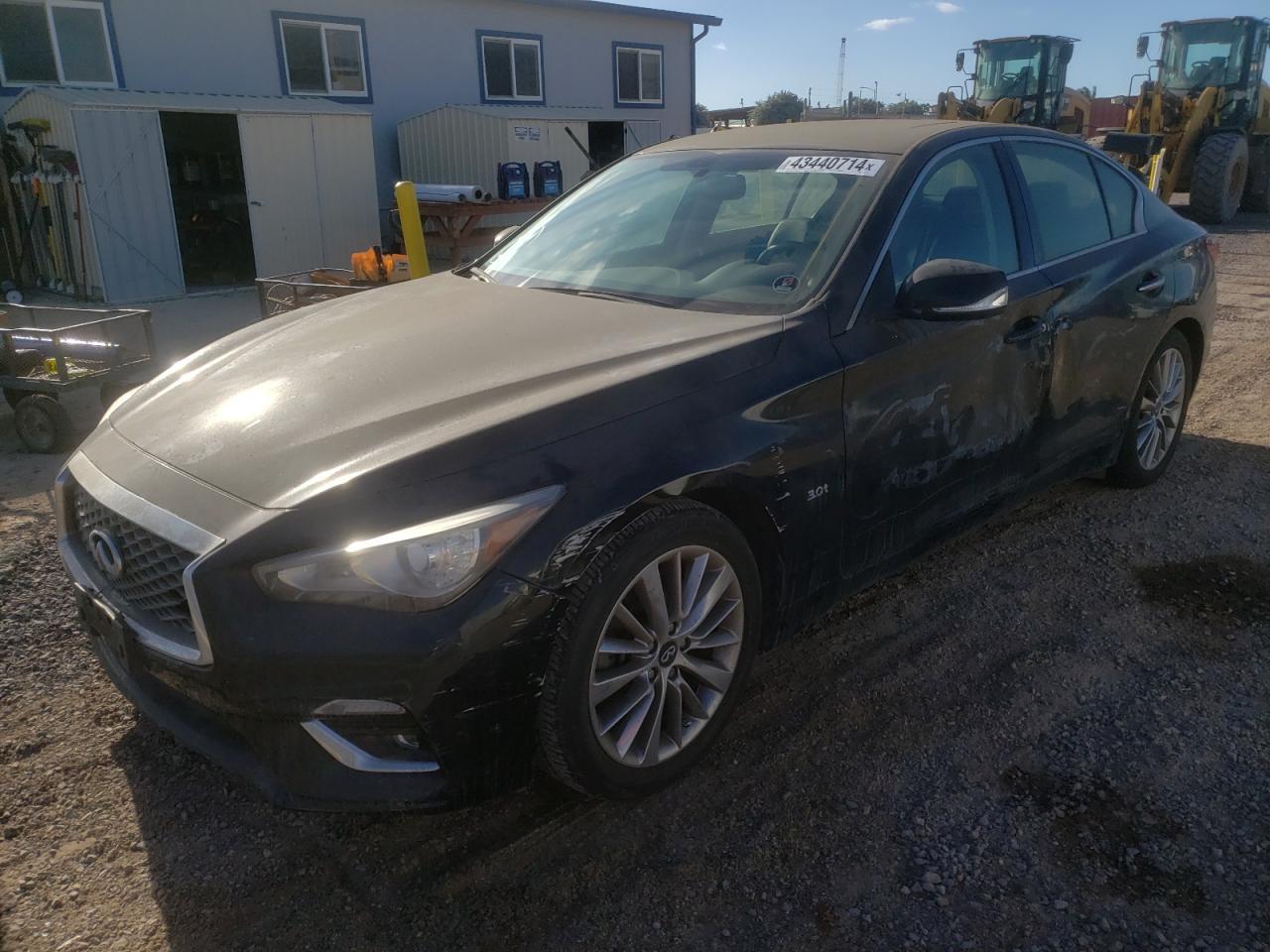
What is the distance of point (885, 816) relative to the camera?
254 centimetres

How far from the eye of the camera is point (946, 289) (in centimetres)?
289

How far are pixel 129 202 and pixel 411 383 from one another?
11.2m

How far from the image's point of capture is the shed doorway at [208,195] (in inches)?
583

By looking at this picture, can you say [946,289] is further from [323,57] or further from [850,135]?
[323,57]

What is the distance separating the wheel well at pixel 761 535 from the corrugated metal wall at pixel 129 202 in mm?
11408

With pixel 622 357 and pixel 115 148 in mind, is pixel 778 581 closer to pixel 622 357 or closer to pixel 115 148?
pixel 622 357

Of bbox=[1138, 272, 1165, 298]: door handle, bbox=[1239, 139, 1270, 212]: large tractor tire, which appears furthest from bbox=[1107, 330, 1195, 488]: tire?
bbox=[1239, 139, 1270, 212]: large tractor tire

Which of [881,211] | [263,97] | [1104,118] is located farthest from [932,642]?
[1104,118]

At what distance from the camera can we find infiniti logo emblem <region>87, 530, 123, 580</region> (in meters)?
2.32

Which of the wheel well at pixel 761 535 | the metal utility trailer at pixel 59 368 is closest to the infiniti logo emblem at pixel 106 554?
the wheel well at pixel 761 535

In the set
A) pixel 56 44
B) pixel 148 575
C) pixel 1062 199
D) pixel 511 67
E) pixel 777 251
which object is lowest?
pixel 148 575

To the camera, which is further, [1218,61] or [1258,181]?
[1258,181]

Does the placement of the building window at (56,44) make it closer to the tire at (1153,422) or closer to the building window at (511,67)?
the building window at (511,67)

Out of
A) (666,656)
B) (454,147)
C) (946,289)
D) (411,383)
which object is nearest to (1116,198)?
(946,289)
